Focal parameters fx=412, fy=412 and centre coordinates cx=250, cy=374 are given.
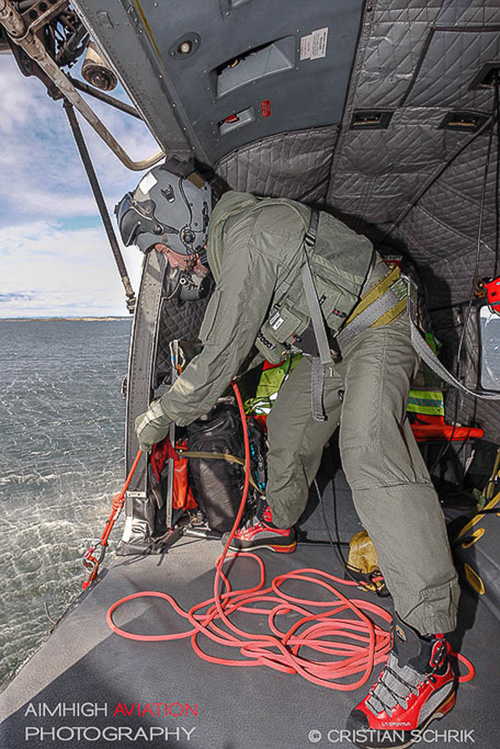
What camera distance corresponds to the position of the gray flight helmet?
202 centimetres

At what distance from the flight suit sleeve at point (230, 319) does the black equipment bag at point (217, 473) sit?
3.35ft

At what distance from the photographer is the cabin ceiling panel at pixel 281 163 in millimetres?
2840

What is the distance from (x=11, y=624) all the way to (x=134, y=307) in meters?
3.41

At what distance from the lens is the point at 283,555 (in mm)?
2572

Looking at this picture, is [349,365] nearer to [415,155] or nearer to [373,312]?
[373,312]

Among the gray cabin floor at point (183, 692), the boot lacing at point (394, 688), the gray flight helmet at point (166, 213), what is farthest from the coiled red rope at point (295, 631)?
the gray flight helmet at point (166, 213)

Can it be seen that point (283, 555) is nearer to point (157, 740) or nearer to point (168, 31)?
point (157, 740)

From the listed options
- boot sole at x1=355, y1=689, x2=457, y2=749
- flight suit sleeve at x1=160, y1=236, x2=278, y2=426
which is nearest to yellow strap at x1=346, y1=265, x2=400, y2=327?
flight suit sleeve at x1=160, y1=236, x2=278, y2=426

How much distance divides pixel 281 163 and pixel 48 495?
5974mm

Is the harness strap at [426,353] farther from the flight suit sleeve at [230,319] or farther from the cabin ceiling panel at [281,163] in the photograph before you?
the cabin ceiling panel at [281,163]

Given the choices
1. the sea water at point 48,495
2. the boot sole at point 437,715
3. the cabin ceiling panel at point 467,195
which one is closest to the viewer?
the boot sole at point 437,715

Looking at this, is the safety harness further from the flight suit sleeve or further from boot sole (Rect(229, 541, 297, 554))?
boot sole (Rect(229, 541, 297, 554))

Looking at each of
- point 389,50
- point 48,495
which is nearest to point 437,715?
point 389,50

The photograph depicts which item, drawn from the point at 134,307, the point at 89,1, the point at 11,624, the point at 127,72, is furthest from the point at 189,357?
the point at 11,624
